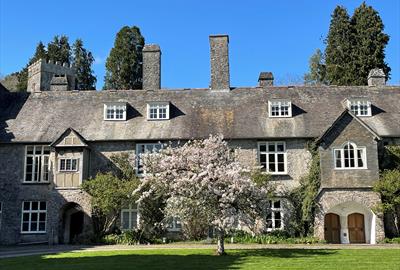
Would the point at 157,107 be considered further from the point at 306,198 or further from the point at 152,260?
the point at 152,260

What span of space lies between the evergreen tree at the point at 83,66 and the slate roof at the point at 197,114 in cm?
2961

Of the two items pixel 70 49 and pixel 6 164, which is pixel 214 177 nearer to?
pixel 6 164

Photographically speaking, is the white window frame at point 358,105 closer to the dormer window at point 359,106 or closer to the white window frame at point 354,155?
the dormer window at point 359,106

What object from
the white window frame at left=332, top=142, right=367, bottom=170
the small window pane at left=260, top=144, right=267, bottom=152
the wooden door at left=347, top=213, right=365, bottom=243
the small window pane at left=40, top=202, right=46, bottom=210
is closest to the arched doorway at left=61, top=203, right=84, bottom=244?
the small window pane at left=40, top=202, right=46, bottom=210

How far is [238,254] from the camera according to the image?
19.5m

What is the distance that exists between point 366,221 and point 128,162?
1462cm

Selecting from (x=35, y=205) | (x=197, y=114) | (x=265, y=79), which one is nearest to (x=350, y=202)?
(x=197, y=114)

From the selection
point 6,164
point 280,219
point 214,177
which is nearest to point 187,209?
point 214,177

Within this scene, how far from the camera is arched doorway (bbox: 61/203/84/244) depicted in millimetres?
29753

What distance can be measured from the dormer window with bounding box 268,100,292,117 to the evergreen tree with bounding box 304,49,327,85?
81.3 ft

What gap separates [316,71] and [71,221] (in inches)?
1413

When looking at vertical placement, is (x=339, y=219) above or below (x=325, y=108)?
below

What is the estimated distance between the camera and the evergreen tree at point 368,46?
4600 centimetres

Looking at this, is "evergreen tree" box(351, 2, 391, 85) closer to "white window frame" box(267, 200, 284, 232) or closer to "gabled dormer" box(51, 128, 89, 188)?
"white window frame" box(267, 200, 284, 232)
